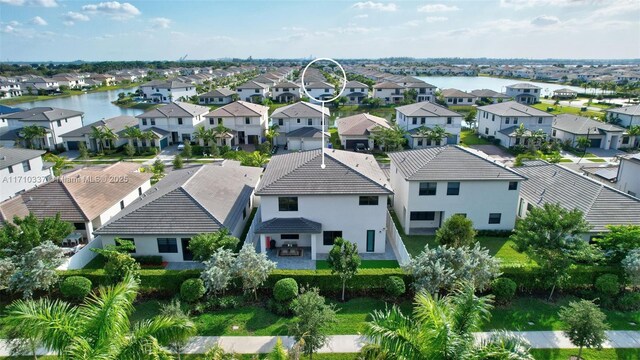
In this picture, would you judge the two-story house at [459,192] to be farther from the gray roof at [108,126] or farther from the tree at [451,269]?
the gray roof at [108,126]

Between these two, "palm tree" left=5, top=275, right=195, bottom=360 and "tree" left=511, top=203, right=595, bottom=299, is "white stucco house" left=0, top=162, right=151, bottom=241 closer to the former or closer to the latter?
"palm tree" left=5, top=275, right=195, bottom=360

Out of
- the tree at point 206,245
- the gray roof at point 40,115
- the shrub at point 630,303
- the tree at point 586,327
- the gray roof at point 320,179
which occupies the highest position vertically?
the gray roof at point 40,115

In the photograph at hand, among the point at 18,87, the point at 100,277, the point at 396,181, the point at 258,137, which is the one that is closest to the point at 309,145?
the point at 258,137

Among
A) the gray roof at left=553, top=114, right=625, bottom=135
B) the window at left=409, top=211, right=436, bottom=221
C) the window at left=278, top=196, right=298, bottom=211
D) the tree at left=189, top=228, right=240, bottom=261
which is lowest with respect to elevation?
the window at left=409, top=211, right=436, bottom=221

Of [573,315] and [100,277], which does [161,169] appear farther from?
[573,315]

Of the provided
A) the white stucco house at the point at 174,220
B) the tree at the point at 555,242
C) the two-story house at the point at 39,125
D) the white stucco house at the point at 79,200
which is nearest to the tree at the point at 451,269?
the tree at the point at 555,242

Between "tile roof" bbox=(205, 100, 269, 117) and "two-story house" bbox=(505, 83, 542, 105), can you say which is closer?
"tile roof" bbox=(205, 100, 269, 117)

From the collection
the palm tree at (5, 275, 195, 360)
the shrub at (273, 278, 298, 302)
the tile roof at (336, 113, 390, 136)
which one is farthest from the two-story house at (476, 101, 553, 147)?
the palm tree at (5, 275, 195, 360)
